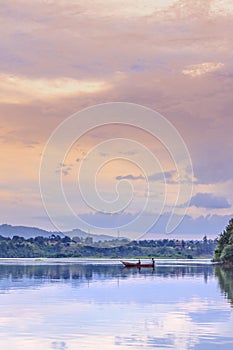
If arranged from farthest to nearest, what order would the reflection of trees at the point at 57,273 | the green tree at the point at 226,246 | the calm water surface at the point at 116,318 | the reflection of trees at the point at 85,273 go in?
1. the green tree at the point at 226,246
2. the reflection of trees at the point at 57,273
3. the reflection of trees at the point at 85,273
4. the calm water surface at the point at 116,318

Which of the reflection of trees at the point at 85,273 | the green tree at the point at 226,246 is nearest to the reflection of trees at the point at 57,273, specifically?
the reflection of trees at the point at 85,273

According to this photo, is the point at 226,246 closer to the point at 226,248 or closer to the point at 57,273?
the point at 226,248

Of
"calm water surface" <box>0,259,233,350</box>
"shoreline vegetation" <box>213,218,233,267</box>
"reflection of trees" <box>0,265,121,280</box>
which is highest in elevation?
"shoreline vegetation" <box>213,218,233,267</box>

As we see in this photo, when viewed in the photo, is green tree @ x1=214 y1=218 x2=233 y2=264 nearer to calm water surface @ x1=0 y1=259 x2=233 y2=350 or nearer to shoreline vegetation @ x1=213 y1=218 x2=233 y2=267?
shoreline vegetation @ x1=213 y1=218 x2=233 y2=267

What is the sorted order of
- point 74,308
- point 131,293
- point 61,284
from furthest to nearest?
point 61,284, point 131,293, point 74,308

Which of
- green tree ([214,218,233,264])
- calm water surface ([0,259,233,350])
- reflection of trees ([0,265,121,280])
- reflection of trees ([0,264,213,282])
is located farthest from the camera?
green tree ([214,218,233,264])

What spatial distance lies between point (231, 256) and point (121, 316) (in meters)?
95.6

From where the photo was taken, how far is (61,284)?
3474 inches

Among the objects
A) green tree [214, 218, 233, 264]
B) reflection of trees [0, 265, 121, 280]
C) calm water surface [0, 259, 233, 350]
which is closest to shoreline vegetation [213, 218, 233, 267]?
green tree [214, 218, 233, 264]

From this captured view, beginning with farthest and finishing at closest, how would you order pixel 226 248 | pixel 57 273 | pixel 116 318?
pixel 226 248 < pixel 57 273 < pixel 116 318

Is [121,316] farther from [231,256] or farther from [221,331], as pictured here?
[231,256]

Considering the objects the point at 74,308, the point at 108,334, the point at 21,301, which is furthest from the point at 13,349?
the point at 21,301

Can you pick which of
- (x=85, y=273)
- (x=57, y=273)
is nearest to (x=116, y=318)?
(x=57, y=273)

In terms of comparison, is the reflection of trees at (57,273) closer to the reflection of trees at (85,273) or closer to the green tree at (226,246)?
the reflection of trees at (85,273)
